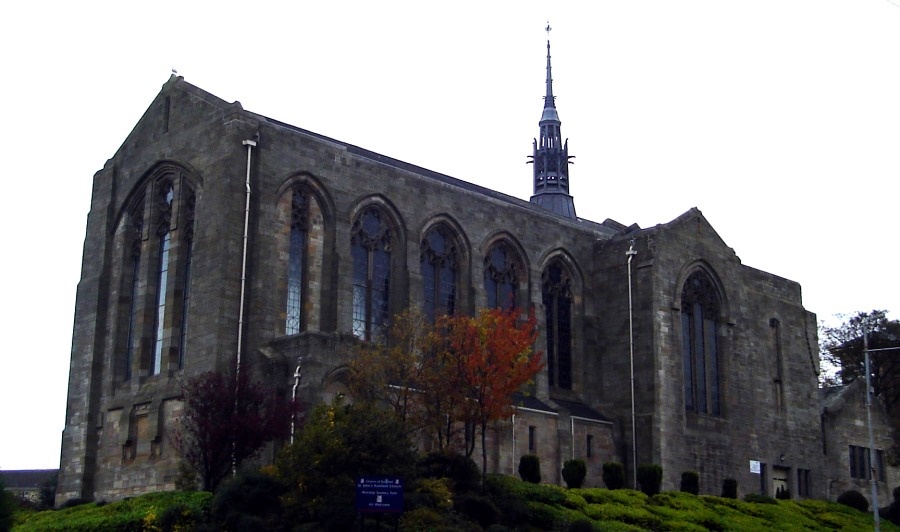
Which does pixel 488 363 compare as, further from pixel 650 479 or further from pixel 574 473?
pixel 650 479

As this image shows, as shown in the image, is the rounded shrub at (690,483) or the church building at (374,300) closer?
the church building at (374,300)

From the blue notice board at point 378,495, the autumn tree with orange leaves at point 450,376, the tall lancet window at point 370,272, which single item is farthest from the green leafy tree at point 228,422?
the blue notice board at point 378,495

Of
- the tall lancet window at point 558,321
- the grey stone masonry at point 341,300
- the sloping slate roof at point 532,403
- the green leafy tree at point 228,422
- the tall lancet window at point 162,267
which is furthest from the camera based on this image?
the tall lancet window at point 558,321

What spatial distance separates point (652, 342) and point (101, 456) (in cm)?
2308

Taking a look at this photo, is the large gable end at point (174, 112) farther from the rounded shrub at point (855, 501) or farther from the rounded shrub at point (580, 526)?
the rounded shrub at point (855, 501)

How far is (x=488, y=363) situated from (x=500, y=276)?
1396 cm

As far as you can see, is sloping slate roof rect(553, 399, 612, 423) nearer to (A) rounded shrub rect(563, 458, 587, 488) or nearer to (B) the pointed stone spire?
(A) rounded shrub rect(563, 458, 587, 488)

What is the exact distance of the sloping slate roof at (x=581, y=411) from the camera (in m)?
50.7

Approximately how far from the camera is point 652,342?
5181cm

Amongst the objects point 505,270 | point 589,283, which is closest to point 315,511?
point 505,270

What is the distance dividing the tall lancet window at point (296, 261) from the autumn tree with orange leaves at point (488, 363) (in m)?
6.22

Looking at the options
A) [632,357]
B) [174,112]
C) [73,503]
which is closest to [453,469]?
[73,503]

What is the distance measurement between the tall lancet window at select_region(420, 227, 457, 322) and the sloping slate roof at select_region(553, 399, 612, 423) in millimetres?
6690

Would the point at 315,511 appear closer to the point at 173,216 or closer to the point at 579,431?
the point at 173,216
